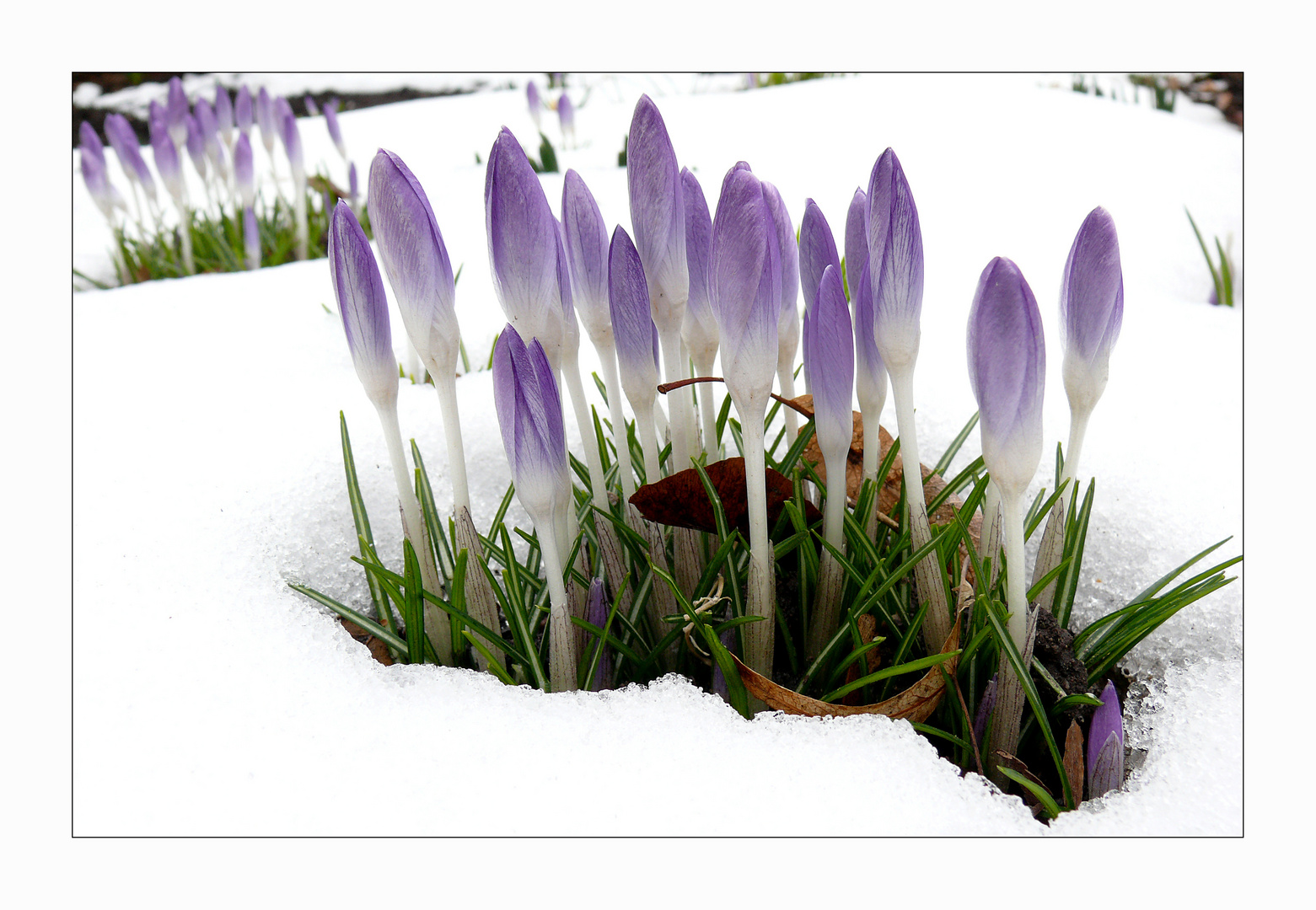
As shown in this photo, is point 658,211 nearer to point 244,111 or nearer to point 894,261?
point 894,261

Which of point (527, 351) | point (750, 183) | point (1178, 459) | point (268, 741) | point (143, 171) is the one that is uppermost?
point (143, 171)

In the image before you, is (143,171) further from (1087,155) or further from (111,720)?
(1087,155)

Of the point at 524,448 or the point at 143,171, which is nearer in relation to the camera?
the point at 524,448

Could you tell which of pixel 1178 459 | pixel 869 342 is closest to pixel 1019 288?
pixel 869 342

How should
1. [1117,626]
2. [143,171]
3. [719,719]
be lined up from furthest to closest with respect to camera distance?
[143,171] → [1117,626] → [719,719]

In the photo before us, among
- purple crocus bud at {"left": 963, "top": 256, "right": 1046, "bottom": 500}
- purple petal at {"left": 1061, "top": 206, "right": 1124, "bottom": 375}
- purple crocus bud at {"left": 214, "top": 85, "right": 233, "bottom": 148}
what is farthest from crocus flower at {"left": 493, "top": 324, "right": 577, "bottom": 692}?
purple crocus bud at {"left": 214, "top": 85, "right": 233, "bottom": 148}
